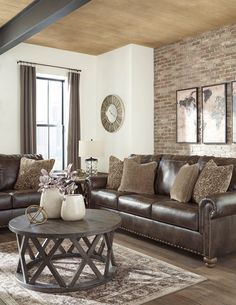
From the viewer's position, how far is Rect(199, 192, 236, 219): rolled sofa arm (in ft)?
11.0

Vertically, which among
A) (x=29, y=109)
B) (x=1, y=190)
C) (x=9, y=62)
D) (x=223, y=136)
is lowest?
(x=1, y=190)

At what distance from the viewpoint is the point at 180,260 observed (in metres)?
3.54

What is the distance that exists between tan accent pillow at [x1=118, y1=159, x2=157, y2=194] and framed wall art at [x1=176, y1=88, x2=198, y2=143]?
1314mm

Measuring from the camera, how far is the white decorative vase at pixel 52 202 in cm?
324

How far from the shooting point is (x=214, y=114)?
557 cm

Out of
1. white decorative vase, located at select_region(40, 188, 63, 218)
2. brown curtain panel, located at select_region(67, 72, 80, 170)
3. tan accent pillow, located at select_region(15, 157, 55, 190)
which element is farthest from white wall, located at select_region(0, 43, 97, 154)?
white decorative vase, located at select_region(40, 188, 63, 218)

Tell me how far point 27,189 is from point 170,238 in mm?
2286

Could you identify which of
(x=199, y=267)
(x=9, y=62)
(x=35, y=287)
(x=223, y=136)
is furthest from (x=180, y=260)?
(x=9, y=62)

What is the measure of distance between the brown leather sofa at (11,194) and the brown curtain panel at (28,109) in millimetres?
585

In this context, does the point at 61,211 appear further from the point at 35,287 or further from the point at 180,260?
the point at 180,260

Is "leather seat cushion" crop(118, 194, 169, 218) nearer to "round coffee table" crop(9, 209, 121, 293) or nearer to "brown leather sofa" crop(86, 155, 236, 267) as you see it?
"brown leather sofa" crop(86, 155, 236, 267)

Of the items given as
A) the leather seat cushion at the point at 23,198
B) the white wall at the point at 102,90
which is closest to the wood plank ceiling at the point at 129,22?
the white wall at the point at 102,90

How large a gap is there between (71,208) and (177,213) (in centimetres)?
119

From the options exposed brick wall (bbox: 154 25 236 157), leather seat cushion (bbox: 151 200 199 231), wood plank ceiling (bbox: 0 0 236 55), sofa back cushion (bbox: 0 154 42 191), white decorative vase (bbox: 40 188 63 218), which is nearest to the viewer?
white decorative vase (bbox: 40 188 63 218)
